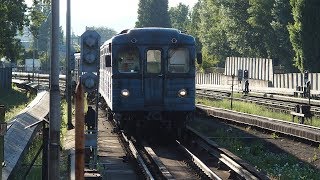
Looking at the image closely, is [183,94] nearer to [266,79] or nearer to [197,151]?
[197,151]

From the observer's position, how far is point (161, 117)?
17.8m

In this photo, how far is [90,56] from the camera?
35.1 feet

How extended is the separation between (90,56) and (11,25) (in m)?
36.9

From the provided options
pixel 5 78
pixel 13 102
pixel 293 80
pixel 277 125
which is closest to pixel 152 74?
pixel 277 125

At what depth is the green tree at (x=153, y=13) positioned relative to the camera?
10658 centimetres

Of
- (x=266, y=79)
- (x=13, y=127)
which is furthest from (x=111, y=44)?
(x=266, y=79)

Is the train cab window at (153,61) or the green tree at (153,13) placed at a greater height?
the green tree at (153,13)

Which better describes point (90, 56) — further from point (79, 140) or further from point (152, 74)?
point (152, 74)

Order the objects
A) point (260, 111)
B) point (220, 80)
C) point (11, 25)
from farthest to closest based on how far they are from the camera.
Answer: point (220, 80) < point (11, 25) < point (260, 111)

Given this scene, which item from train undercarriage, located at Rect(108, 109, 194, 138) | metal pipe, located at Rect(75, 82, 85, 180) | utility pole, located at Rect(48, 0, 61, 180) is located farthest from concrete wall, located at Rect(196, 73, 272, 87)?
metal pipe, located at Rect(75, 82, 85, 180)

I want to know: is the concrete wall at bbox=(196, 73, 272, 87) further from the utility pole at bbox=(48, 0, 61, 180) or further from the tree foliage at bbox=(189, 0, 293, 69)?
the utility pole at bbox=(48, 0, 61, 180)

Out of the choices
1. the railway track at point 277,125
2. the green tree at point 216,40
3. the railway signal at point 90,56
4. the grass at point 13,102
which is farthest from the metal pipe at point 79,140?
the green tree at point 216,40

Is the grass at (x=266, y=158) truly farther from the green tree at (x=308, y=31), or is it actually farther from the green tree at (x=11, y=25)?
the green tree at (x=308, y=31)

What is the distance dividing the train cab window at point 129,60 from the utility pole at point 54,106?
7602mm
